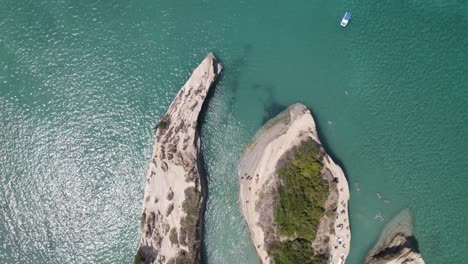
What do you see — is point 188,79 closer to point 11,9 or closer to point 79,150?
point 79,150

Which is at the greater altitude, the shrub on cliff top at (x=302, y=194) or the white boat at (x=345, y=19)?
the white boat at (x=345, y=19)


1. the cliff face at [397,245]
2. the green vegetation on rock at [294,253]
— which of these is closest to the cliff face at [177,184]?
the green vegetation on rock at [294,253]

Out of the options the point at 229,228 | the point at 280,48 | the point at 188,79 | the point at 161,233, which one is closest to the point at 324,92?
the point at 280,48

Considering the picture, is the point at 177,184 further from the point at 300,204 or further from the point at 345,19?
the point at 345,19

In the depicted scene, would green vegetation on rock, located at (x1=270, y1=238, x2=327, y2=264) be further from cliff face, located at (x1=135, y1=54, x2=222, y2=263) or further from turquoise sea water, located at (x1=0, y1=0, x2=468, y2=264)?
cliff face, located at (x1=135, y1=54, x2=222, y2=263)

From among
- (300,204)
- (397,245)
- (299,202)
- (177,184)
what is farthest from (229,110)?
(397,245)

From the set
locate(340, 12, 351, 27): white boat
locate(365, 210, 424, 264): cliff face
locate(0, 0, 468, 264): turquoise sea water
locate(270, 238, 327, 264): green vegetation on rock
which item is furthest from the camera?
locate(340, 12, 351, 27): white boat

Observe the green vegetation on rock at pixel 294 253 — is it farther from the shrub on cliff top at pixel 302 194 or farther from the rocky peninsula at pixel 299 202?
the shrub on cliff top at pixel 302 194

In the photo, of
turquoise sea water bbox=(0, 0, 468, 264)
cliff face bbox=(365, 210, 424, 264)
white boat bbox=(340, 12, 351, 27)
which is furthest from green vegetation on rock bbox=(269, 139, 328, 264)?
white boat bbox=(340, 12, 351, 27)
